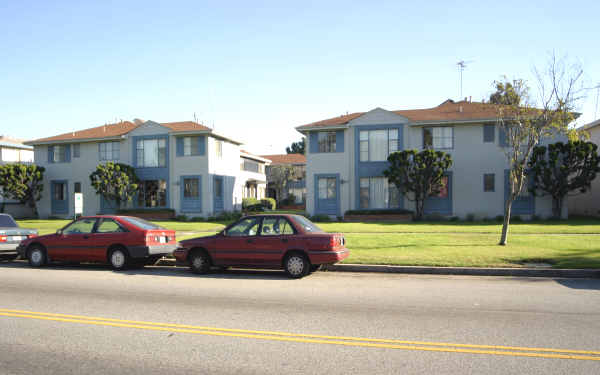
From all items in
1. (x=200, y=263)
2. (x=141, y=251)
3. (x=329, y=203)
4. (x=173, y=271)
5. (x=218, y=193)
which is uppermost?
(x=218, y=193)

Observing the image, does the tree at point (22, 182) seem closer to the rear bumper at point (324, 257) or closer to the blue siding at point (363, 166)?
the blue siding at point (363, 166)

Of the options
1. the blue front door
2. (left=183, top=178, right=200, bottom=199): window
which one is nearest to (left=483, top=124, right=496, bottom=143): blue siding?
the blue front door

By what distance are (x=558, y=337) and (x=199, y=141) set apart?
27.7m

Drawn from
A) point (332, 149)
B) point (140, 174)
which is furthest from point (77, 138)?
point (332, 149)

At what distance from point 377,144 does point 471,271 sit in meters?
18.7

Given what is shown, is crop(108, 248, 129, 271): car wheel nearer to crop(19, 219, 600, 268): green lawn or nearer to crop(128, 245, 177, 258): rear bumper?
crop(128, 245, 177, 258): rear bumper

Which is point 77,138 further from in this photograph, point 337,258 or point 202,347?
point 202,347

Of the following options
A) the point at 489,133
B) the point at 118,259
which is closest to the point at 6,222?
the point at 118,259

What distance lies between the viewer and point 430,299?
8016 millimetres

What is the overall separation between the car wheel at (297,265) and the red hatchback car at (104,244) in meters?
3.84

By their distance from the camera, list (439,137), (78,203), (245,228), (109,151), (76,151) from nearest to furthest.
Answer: (245,228) → (78,203) → (439,137) → (109,151) → (76,151)

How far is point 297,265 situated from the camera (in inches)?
412

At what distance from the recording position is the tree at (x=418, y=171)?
26.0m

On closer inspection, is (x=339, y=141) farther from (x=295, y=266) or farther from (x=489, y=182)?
(x=295, y=266)
